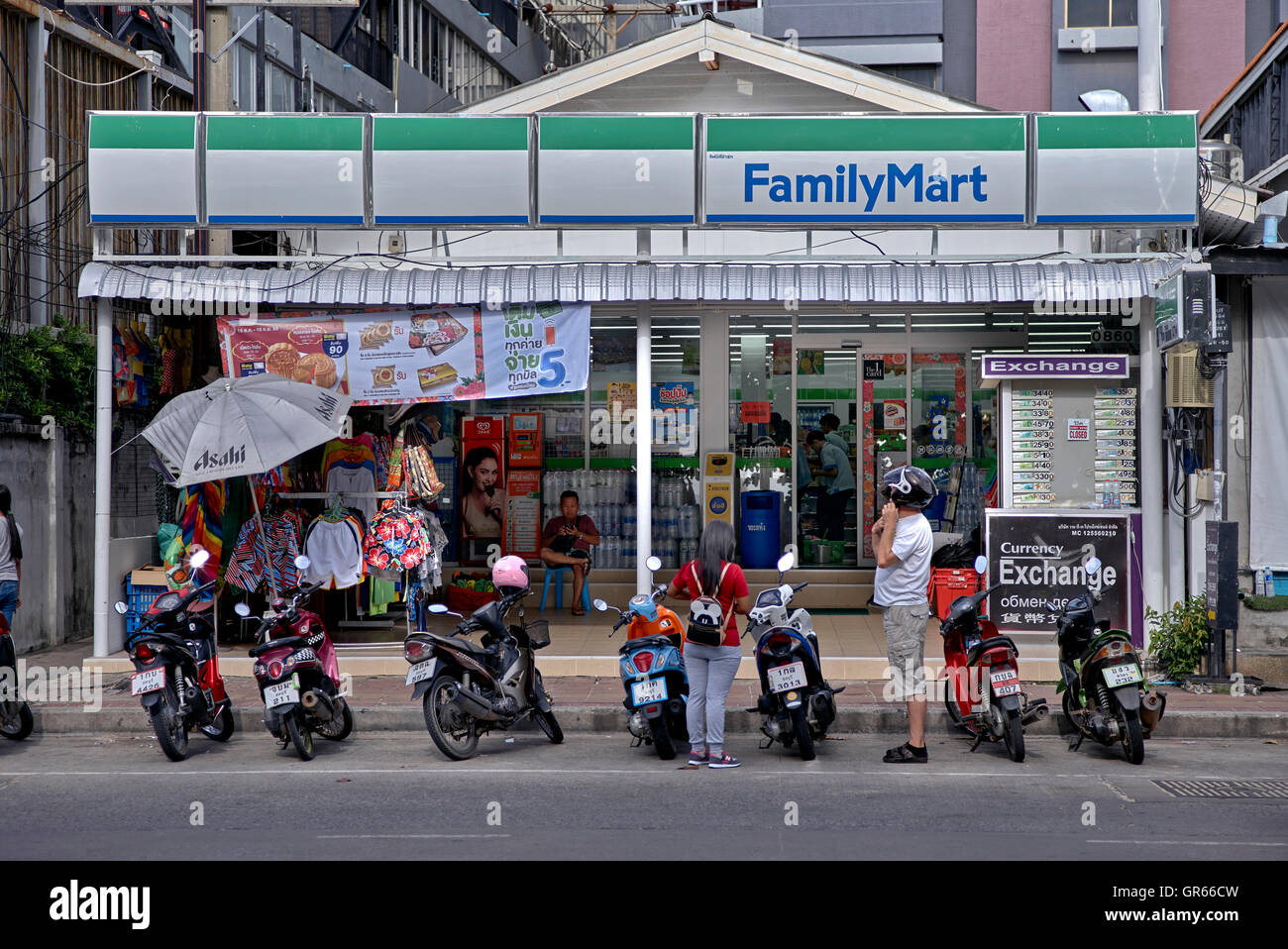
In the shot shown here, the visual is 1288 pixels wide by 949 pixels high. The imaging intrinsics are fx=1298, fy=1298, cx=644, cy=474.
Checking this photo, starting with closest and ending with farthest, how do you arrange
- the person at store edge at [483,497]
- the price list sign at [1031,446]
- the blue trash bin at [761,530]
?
the price list sign at [1031,446], the blue trash bin at [761,530], the person at store edge at [483,497]

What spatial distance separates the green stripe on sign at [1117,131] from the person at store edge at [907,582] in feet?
14.2

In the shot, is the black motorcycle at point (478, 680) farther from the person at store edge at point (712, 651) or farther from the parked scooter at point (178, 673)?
the parked scooter at point (178, 673)

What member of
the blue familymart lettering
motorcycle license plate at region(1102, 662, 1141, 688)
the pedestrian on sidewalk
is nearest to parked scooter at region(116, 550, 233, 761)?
the pedestrian on sidewalk

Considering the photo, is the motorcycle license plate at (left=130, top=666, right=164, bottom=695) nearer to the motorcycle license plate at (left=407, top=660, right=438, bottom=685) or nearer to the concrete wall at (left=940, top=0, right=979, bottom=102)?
the motorcycle license plate at (left=407, top=660, right=438, bottom=685)

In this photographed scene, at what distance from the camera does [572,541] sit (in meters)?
14.6

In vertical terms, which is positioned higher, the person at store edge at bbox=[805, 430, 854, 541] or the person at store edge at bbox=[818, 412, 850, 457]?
the person at store edge at bbox=[818, 412, 850, 457]

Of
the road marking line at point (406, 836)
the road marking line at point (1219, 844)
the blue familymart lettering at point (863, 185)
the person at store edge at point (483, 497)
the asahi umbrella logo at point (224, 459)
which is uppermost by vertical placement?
the blue familymart lettering at point (863, 185)

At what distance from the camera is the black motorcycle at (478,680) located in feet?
27.9

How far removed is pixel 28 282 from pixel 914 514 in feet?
36.4

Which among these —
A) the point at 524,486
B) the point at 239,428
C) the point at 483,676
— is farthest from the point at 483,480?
the point at 483,676

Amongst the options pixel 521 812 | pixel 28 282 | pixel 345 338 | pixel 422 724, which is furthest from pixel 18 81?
pixel 521 812

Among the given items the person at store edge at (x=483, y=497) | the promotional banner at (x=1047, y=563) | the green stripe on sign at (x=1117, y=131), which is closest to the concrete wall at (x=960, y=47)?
the person at store edge at (x=483, y=497)

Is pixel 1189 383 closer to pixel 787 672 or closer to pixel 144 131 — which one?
pixel 787 672

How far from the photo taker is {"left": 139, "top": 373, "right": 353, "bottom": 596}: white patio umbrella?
35.8ft
